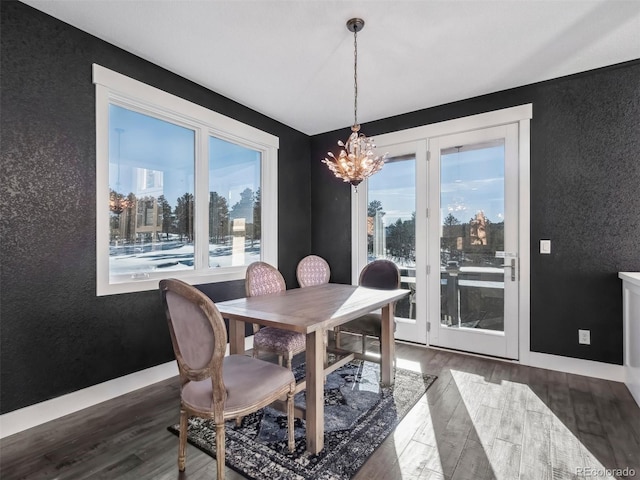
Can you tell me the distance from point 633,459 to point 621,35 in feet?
9.39

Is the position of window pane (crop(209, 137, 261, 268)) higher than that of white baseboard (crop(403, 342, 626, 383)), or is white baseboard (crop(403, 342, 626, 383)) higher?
window pane (crop(209, 137, 261, 268))

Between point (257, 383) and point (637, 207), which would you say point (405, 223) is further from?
point (257, 383)

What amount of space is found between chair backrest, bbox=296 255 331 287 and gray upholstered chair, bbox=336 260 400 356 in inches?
17.7

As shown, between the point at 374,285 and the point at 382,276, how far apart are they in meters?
0.13

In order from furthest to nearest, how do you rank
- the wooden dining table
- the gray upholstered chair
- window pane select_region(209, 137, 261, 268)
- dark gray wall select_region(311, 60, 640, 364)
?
window pane select_region(209, 137, 261, 268)
the gray upholstered chair
dark gray wall select_region(311, 60, 640, 364)
the wooden dining table

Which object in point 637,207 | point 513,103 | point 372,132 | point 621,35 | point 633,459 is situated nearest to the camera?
point 633,459

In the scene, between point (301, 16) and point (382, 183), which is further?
point (382, 183)

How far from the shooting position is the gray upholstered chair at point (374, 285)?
2932mm

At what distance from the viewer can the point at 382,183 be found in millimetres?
4191

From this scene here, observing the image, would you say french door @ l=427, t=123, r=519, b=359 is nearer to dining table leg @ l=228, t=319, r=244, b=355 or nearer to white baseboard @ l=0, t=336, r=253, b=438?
dining table leg @ l=228, t=319, r=244, b=355

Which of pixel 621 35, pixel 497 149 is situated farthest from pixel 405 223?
pixel 621 35

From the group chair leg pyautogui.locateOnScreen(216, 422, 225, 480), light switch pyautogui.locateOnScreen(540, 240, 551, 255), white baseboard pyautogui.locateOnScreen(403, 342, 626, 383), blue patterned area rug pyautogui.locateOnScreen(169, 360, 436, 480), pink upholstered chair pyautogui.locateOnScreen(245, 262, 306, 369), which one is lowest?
blue patterned area rug pyautogui.locateOnScreen(169, 360, 436, 480)

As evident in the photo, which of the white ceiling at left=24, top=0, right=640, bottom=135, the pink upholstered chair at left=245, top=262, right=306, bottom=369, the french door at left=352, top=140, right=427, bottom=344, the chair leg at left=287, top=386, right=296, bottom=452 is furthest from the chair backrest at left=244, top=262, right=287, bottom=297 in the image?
the white ceiling at left=24, top=0, right=640, bottom=135

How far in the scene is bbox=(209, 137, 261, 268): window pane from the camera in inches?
140
